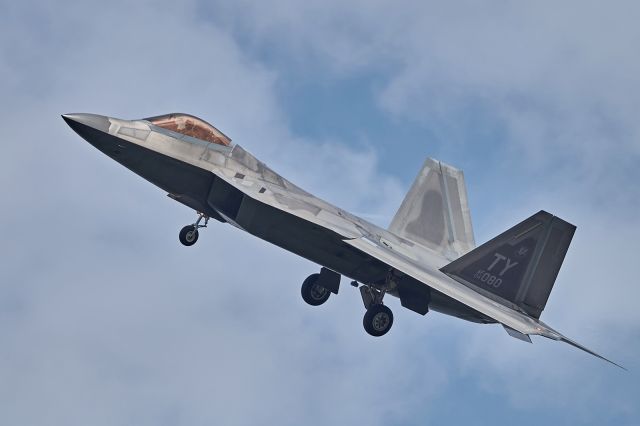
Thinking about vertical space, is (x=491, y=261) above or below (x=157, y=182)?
above

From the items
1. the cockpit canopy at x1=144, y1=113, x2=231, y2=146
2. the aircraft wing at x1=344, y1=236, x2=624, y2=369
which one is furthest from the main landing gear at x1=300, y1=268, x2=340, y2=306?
the cockpit canopy at x1=144, y1=113, x2=231, y2=146

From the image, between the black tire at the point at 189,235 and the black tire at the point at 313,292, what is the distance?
173 inches

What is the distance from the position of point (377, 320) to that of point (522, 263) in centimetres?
444

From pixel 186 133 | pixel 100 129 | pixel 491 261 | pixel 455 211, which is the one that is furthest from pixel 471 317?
pixel 100 129

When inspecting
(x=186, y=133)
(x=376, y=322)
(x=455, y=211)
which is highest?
(x=455, y=211)

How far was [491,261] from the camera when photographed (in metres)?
28.1

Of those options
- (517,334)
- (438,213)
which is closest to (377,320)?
(517,334)

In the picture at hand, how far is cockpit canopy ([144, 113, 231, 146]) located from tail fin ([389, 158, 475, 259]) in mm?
7871

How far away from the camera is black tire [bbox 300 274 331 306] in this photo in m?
30.3

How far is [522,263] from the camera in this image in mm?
28125

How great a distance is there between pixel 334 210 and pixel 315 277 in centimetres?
295

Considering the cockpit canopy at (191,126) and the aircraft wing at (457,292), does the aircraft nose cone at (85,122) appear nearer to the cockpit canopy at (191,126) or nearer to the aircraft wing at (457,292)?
the cockpit canopy at (191,126)

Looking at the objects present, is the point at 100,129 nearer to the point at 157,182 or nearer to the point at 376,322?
the point at 157,182

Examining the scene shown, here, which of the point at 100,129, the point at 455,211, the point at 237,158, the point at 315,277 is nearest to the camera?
the point at 100,129
